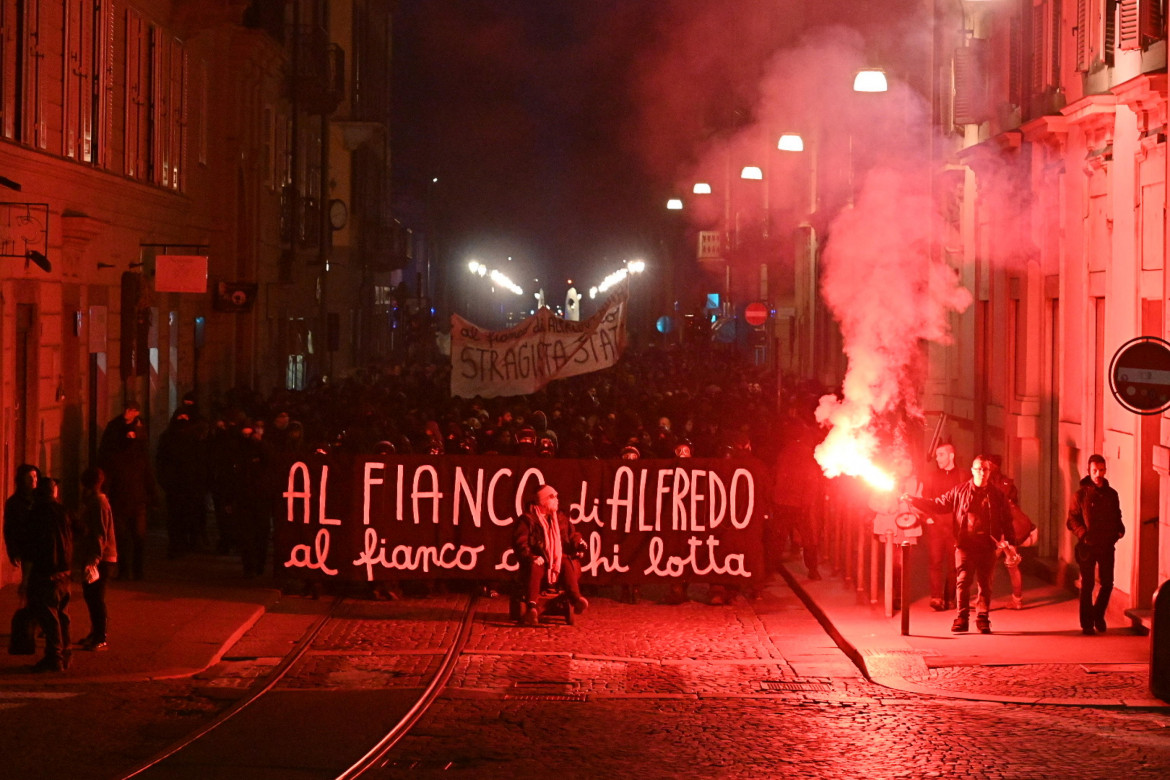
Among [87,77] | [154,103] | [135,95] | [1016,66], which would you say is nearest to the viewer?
[87,77]

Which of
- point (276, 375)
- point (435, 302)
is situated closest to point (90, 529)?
point (276, 375)

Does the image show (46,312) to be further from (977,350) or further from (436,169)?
(436,169)

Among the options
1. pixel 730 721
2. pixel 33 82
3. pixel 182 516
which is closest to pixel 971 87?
pixel 182 516

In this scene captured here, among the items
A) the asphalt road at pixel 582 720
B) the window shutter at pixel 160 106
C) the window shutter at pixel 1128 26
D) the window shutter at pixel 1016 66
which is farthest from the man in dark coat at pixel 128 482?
the window shutter at pixel 1016 66

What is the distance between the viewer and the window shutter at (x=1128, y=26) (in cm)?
1438

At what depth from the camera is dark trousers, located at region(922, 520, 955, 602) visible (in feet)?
51.1

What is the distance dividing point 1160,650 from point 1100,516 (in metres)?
3.04

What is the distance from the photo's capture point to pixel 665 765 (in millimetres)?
9250

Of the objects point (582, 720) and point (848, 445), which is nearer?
point (582, 720)

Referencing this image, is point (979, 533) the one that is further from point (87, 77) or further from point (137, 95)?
point (137, 95)

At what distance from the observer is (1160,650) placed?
10836 mm

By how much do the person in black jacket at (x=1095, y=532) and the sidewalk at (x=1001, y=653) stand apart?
303 mm

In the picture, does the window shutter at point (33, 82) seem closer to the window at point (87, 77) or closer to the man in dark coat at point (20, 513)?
the window at point (87, 77)

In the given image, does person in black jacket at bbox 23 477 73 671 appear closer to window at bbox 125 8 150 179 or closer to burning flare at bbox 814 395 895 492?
burning flare at bbox 814 395 895 492
